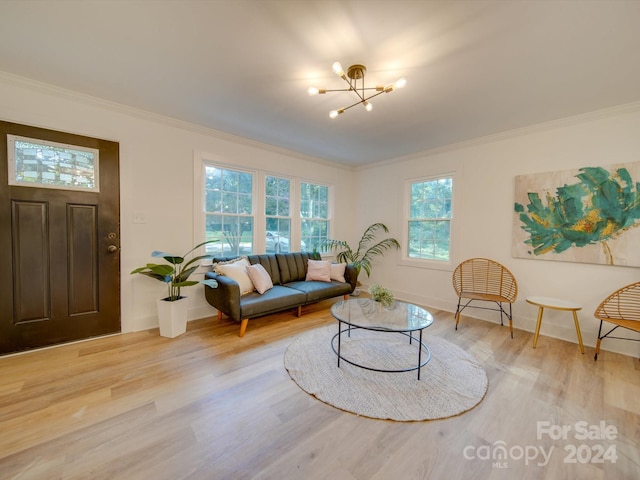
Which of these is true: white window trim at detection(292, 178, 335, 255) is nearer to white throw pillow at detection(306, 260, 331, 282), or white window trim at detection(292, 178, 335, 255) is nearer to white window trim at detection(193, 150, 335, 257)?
white window trim at detection(193, 150, 335, 257)

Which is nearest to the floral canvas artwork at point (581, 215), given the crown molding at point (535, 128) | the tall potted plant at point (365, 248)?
the crown molding at point (535, 128)

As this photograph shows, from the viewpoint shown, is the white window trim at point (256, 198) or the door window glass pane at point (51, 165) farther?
the white window trim at point (256, 198)

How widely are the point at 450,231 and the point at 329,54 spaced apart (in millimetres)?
3067

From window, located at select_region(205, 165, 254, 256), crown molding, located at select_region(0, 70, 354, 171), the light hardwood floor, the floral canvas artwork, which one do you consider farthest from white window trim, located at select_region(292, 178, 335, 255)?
the floral canvas artwork

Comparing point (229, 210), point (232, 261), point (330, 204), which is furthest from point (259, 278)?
point (330, 204)

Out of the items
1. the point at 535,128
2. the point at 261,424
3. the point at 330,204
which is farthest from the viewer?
the point at 330,204

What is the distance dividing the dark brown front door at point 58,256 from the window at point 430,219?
4.17m

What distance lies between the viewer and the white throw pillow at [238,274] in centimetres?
305

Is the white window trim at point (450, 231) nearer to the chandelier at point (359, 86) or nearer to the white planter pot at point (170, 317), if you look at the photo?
the chandelier at point (359, 86)

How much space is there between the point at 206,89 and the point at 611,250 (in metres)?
4.39

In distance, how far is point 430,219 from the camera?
4121 millimetres

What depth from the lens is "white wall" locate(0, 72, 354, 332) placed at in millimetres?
2387

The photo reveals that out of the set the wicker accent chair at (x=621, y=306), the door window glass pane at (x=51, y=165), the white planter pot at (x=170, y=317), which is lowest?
the white planter pot at (x=170, y=317)

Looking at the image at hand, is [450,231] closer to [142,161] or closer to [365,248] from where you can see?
[365,248]
